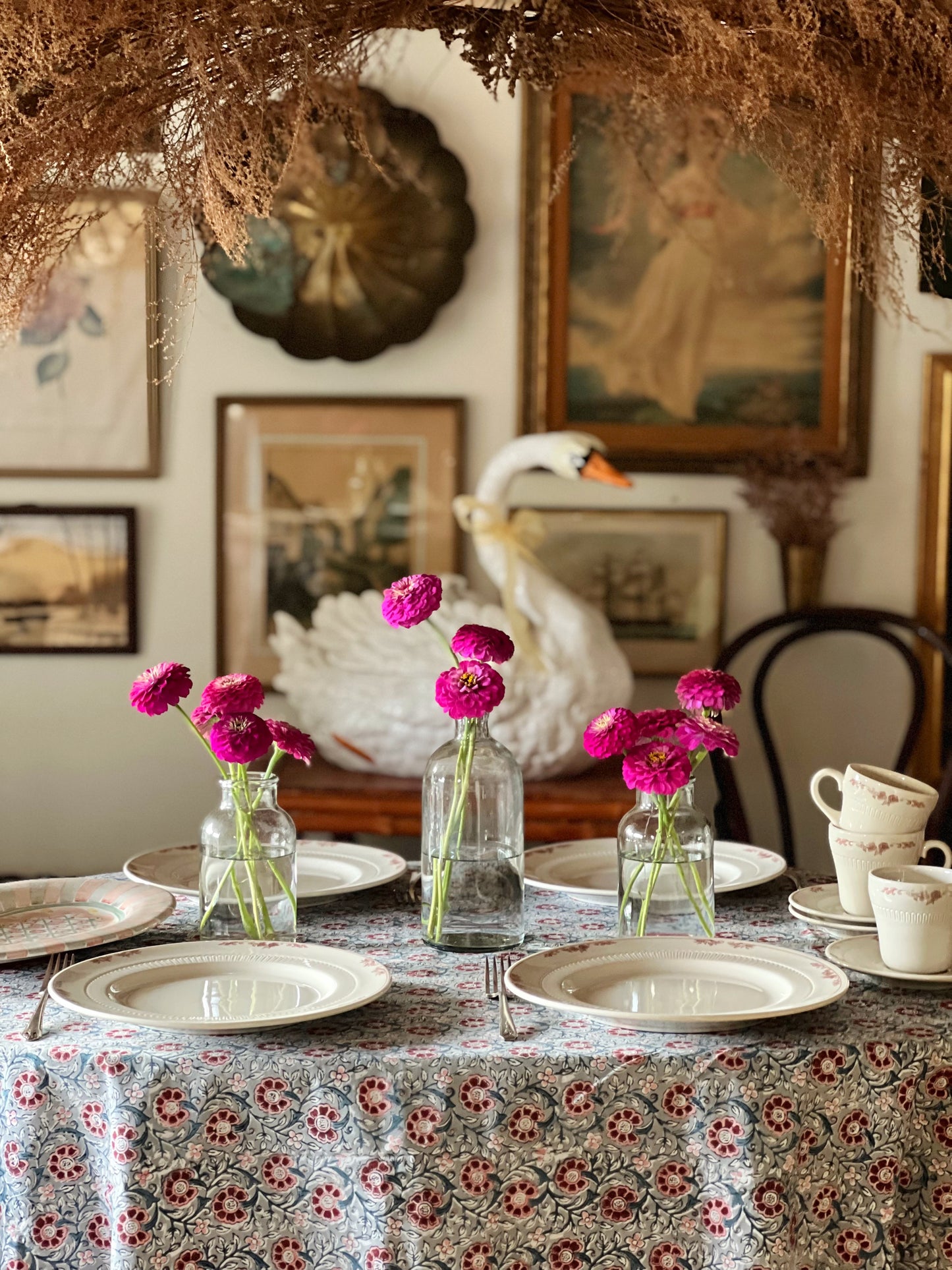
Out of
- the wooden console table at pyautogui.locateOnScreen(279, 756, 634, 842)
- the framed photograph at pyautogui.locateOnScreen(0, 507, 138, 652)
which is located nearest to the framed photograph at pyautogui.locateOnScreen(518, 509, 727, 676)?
the wooden console table at pyautogui.locateOnScreen(279, 756, 634, 842)

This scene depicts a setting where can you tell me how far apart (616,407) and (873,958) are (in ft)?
6.25

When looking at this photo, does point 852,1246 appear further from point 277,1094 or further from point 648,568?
point 648,568

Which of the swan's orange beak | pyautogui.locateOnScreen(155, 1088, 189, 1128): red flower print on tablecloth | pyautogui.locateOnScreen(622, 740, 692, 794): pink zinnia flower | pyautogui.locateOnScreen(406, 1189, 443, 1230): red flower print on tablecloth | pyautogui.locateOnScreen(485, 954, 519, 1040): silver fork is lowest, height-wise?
pyautogui.locateOnScreen(406, 1189, 443, 1230): red flower print on tablecloth

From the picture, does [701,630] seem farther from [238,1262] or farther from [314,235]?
[238,1262]

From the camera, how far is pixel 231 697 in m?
1.55

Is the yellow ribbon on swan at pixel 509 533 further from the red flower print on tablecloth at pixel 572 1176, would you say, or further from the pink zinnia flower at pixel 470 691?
the red flower print on tablecloth at pixel 572 1176

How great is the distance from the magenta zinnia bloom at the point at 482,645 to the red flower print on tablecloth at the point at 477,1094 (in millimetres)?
486

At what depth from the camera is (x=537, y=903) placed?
183 cm

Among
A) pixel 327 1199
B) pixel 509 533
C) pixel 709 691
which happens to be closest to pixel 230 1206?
pixel 327 1199

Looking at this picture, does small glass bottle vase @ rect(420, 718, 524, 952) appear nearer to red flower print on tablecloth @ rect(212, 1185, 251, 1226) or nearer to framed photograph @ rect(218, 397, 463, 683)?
red flower print on tablecloth @ rect(212, 1185, 251, 1226)

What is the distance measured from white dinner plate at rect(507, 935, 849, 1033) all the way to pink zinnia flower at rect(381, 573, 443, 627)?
395 mm

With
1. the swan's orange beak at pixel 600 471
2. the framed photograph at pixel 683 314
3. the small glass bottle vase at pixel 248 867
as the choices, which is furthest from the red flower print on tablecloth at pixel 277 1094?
the framed photograph at pixel 683 314

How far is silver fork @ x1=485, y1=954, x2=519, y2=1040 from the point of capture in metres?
1.33

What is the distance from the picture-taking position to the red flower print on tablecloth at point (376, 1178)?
1.25 metres
